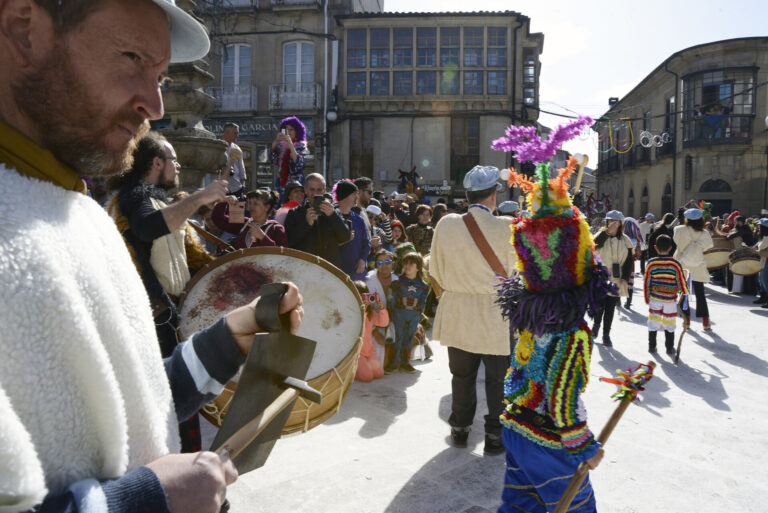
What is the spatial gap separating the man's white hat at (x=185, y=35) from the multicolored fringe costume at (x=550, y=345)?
179 cm

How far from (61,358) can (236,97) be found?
23.8 metres

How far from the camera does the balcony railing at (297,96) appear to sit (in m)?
22.5

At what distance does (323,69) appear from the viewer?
22594 mm

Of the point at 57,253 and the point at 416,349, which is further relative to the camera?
the point at 416,349

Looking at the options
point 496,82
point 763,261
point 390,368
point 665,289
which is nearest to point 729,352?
point 665,289

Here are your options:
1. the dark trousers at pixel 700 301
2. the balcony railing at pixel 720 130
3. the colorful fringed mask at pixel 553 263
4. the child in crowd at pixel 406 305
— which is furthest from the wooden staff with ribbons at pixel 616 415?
the balcony railing at pixel 720 130

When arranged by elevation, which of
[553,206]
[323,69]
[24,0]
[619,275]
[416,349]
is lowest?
[416,349]

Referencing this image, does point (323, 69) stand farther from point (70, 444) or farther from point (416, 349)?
point (70, 444)

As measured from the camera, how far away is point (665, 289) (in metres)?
6.57

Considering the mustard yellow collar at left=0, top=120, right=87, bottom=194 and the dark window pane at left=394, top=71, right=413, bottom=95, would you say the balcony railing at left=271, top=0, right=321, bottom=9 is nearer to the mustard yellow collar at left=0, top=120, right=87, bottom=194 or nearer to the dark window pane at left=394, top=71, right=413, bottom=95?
the dark window pane at left=394, top=71, right=413, bottom=95

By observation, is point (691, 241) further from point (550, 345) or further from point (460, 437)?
point (550, 345)

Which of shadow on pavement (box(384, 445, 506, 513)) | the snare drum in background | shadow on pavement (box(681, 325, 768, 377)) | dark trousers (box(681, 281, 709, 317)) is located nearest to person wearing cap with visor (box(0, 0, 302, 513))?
shadow on pavement (box(384, 445, 506, 513))

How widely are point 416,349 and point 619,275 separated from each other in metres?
3.69

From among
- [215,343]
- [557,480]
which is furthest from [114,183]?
[557,480]
